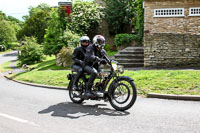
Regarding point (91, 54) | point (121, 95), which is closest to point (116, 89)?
point (121, 95)

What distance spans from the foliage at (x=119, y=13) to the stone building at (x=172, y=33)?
446 inches

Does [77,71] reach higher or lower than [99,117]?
higher

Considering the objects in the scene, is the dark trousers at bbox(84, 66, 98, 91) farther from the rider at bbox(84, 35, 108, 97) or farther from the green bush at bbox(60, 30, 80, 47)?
the green bush at bbox(60, 30, 80, 47)

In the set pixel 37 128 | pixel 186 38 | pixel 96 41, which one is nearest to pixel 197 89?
pixel 96 41

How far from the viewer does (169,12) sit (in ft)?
55.4

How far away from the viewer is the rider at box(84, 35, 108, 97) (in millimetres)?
6426

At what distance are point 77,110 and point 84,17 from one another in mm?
21875

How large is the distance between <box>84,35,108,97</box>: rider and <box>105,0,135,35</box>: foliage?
73.4 ft


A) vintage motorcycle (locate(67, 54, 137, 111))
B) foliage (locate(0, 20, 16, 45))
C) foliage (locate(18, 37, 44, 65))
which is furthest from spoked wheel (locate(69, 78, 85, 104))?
foliage (locate(0, 20, 16, 45))

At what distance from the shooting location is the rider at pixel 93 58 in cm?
643

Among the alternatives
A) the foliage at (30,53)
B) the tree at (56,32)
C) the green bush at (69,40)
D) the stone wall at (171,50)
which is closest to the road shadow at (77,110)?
the stone wall at (171,50)

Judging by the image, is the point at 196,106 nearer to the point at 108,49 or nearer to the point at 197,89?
the point at 197,89

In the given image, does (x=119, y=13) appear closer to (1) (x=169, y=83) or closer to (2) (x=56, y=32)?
(2) (x=56, y=32)

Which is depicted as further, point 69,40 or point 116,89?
point 69,40
